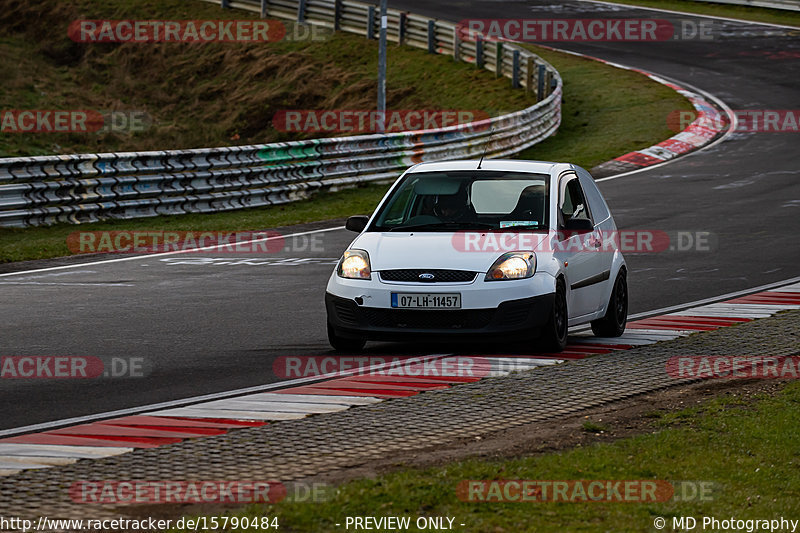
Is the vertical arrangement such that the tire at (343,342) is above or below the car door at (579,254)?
below

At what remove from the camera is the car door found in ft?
37.0

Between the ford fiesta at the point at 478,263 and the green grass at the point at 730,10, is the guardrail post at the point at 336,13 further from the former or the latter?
the ford fiesta at the point at 478,263

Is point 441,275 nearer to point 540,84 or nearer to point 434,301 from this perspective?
point 434,301

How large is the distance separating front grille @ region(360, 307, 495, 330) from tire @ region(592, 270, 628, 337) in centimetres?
191

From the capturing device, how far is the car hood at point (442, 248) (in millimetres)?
10688

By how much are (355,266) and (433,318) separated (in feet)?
2.76

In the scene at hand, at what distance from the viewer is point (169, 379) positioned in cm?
983

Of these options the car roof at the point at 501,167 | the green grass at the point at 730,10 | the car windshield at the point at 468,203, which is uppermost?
the green grass at the point at 730,10

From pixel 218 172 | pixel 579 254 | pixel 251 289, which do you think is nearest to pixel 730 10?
pixel 218 172

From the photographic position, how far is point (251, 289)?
14.9 m

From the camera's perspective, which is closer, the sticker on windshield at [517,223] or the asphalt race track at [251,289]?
the asphalt race track at [251,289]

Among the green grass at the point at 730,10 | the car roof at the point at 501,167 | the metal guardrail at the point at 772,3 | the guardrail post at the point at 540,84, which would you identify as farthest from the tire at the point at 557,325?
the metal guardrail at the point at 772,3

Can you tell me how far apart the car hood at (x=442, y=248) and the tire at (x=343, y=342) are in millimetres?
616

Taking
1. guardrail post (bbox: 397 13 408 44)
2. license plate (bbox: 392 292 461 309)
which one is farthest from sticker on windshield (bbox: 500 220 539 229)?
guardrail post (bbox: 397 13 408 44)
